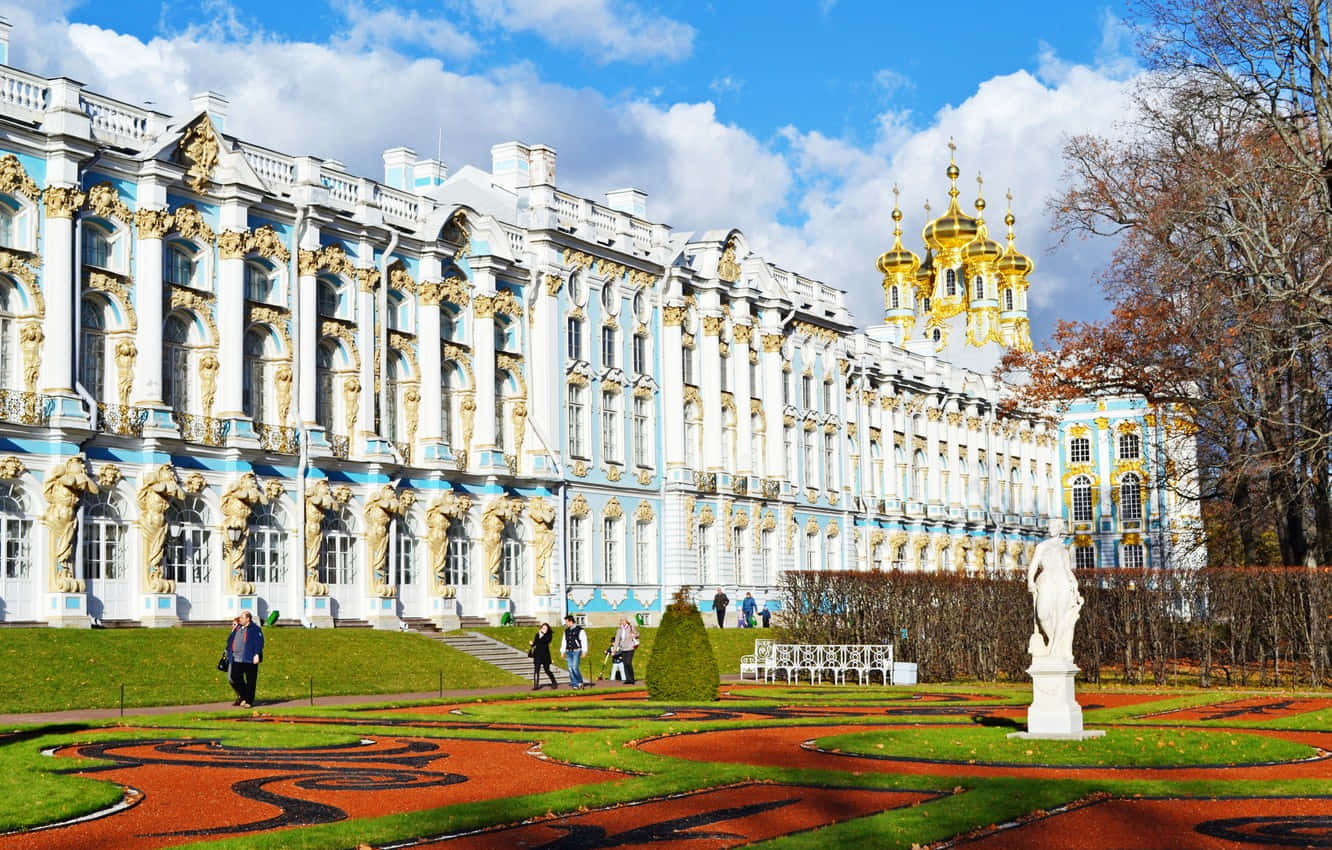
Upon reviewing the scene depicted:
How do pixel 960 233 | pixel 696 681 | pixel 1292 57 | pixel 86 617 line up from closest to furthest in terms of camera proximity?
pixel 696 681, pixel 1292 57, pixel 86 617, pixel 960 233

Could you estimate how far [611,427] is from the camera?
52.0m

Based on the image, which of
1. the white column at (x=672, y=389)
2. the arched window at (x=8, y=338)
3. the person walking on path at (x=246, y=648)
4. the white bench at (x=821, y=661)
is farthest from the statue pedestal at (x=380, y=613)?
the person walking on path at (x=246, y=648)

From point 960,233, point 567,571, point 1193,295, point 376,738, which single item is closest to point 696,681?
point 376,738

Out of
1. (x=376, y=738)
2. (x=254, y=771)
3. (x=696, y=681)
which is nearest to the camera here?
(x=254, y=771)

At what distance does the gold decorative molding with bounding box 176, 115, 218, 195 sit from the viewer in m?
37.3

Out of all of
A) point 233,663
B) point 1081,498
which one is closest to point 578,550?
point 233,663

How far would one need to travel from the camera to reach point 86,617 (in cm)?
3353

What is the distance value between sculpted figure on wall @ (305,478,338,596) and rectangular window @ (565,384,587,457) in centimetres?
1100

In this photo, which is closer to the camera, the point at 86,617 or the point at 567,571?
the point at 86,617

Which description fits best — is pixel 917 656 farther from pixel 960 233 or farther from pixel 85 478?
pixel 960 233

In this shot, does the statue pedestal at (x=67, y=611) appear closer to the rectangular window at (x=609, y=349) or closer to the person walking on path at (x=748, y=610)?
the rectangular window at (x=609, y=349)

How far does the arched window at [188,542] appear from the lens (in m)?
36.2

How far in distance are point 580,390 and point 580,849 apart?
38960 mm

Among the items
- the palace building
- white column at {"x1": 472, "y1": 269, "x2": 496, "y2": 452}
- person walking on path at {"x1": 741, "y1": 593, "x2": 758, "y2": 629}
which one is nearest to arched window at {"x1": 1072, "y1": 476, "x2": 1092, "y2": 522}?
the palace building
